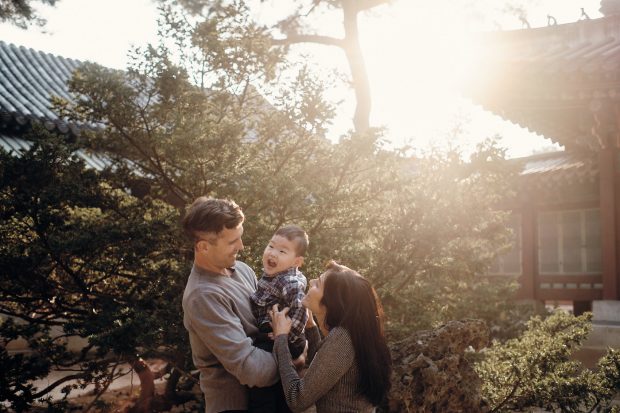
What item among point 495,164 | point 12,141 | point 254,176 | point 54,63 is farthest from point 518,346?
point 54,63

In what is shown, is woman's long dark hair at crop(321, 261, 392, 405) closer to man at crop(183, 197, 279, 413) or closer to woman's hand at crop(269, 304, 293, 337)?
woman's hand at crop(269, 304, 293, 337)

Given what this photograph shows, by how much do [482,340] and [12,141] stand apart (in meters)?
10.2

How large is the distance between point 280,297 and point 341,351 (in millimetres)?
410

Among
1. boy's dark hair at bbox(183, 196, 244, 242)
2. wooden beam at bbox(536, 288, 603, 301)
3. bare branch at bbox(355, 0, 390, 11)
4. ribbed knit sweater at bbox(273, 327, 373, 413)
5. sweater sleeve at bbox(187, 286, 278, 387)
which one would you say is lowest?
wooden beam at bbox(536, 288, 603, 301)

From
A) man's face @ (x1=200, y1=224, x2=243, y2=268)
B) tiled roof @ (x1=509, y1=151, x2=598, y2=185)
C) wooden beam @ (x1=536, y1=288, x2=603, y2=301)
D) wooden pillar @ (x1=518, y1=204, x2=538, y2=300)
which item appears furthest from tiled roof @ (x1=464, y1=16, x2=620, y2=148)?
man's face @ (x1=200, y1=224, x2=243, y2=268)

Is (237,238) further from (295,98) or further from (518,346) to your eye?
(518,346)

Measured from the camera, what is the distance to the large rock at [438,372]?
12.5ft

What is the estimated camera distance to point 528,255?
13250 millimetres

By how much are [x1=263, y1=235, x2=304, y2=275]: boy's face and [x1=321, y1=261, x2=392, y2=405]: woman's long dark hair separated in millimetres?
420

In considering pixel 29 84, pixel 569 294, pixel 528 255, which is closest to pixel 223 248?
pixel 569 294

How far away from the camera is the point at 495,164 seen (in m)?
4.64

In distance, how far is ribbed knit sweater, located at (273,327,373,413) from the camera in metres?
A: 2.67

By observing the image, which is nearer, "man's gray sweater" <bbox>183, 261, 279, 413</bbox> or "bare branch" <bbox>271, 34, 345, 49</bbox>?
"man's gray sweater" <bbox>183, 261, 279, 413</bbox>

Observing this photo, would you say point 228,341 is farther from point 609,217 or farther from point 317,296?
point 609,217
